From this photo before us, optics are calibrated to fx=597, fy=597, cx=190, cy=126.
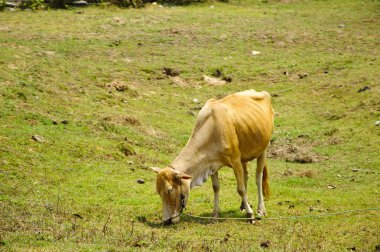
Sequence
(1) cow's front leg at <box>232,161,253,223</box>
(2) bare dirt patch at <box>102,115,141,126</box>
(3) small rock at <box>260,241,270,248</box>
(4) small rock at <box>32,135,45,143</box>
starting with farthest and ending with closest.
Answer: (2) bare dirt patch at <box>102,115,141,126</box> → (4) small rock at <box>32,135,45,143</box> → (1) cow's front leg at <box>232,161,253,223</box> → (3) small rock at <box>260,241,270,248</box>

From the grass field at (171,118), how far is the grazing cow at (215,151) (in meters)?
0.59

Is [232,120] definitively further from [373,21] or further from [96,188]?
[373,21]

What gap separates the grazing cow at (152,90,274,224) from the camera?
10.5 m

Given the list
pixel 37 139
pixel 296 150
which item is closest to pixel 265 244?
pixel 37 139

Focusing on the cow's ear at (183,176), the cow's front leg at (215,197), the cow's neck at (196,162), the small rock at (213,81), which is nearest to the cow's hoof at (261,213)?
the cow's front leg at (215,197)

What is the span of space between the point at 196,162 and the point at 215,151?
1.35 ft

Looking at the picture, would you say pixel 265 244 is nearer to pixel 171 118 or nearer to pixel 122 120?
pixel 122 120

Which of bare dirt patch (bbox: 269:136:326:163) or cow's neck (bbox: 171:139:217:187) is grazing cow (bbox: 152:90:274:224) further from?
bare dirt patch (bbox: 269:136:326:163)

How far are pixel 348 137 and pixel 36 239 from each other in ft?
41.6

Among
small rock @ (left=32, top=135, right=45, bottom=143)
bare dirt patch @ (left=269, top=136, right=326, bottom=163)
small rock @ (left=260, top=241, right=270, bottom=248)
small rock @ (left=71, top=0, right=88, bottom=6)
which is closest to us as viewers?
small rock @ (left=260, top=241, right=270, bottom=248)

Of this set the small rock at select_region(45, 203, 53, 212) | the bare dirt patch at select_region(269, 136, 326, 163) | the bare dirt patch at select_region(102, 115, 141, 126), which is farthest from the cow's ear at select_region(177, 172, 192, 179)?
the bare dirt patch at select_region(102, 115, 141, 126)

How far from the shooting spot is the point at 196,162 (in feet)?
36.0

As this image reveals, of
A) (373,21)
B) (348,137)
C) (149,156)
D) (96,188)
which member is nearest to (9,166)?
(96,188)

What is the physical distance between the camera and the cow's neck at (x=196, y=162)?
10.9m
